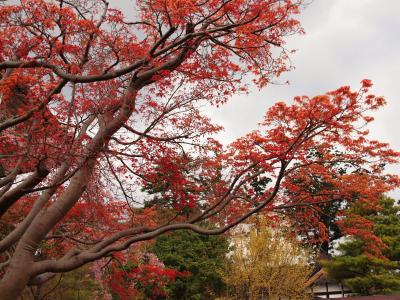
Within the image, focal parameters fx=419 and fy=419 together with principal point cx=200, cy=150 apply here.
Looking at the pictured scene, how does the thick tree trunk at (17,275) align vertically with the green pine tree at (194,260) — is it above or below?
below

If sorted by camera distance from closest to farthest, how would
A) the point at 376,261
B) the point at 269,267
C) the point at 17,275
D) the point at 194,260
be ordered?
1. the point at 17,275
2. the point at 269,267
3. the point at 376,261
4. the point at 194,260

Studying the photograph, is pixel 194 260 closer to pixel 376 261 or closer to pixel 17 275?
pixel 376 261

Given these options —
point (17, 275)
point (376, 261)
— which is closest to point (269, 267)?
point (376, 261)

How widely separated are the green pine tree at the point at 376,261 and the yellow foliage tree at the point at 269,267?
3.72 meters

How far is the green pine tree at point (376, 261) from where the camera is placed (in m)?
17.7

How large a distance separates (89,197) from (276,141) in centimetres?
377

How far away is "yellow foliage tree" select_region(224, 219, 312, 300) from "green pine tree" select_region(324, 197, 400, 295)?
372cm

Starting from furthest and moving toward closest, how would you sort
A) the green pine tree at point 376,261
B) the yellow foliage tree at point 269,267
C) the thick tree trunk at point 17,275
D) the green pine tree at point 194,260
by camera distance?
the green pine tree at point 194,260 < the green pine tree at point 376,261 < the yellow foliage tree at point 269,267 < the thick tree trunk at point 17,275

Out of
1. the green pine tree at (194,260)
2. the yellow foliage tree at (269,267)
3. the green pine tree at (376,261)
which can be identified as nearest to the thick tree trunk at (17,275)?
the yellow foliage tree at (269,267)

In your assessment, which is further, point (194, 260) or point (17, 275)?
point (194, 260)

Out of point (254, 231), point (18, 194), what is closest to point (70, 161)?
point (18, 194)

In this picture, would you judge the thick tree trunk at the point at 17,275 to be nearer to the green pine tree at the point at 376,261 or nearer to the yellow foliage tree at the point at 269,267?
the yellow foliage tree at the point at 269,267

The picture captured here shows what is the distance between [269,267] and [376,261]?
5.47 m

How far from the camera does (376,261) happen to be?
17.5m
